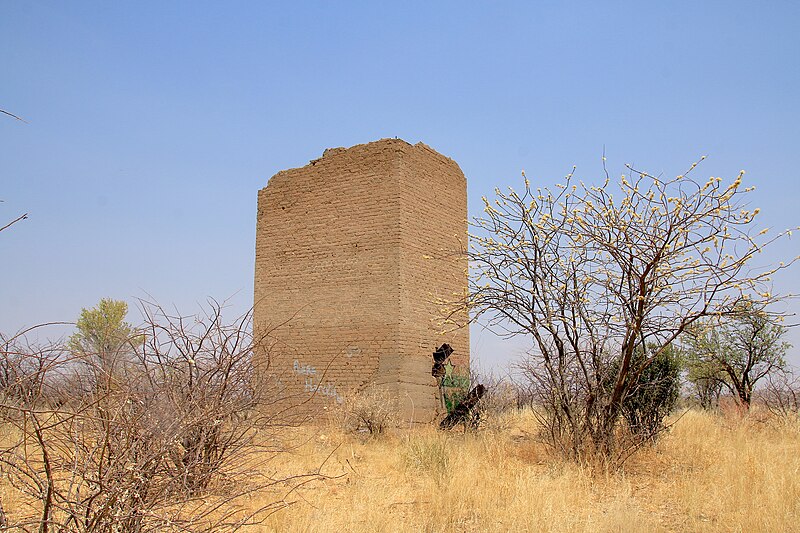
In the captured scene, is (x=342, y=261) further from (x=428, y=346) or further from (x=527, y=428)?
(x=527, y=428)

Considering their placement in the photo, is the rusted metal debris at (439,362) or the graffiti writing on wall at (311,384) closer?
the graffiti writing on wall at (311,384)

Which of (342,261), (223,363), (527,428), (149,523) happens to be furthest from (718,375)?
(149,523)

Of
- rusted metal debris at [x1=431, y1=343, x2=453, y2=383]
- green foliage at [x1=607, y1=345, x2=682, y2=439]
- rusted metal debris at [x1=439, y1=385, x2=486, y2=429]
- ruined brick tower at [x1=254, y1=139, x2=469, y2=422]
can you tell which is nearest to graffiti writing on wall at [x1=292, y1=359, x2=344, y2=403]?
ruined brick tower at [x1=254, y1=139, x2=469, y2=422]

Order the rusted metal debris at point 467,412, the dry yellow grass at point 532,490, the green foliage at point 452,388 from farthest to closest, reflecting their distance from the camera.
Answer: the green foliage at point 452,388 → the rusted metal debris at point 467,412 → the dry yellow grass at point 532,490

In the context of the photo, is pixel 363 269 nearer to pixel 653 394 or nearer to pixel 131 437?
pixel 653 394

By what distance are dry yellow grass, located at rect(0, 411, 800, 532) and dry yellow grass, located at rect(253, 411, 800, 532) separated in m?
0.02

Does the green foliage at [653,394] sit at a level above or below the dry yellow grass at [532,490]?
above

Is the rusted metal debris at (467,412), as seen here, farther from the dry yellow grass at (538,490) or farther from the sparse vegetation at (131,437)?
the sparse vegetation at (131,437)

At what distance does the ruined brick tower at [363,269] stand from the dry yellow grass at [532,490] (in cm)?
298

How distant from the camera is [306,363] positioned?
15469 millimetres

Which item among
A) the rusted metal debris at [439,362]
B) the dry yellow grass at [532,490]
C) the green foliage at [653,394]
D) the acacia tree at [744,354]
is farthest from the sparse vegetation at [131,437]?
the acacia tree at [744,354]

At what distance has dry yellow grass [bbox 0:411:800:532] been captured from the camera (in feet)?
22.3

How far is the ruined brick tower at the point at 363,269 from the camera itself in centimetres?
1469

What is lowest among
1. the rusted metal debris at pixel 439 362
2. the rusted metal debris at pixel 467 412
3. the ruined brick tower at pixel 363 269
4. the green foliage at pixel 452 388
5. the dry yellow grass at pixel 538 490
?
the dry yellow grass at pixel 538 490
